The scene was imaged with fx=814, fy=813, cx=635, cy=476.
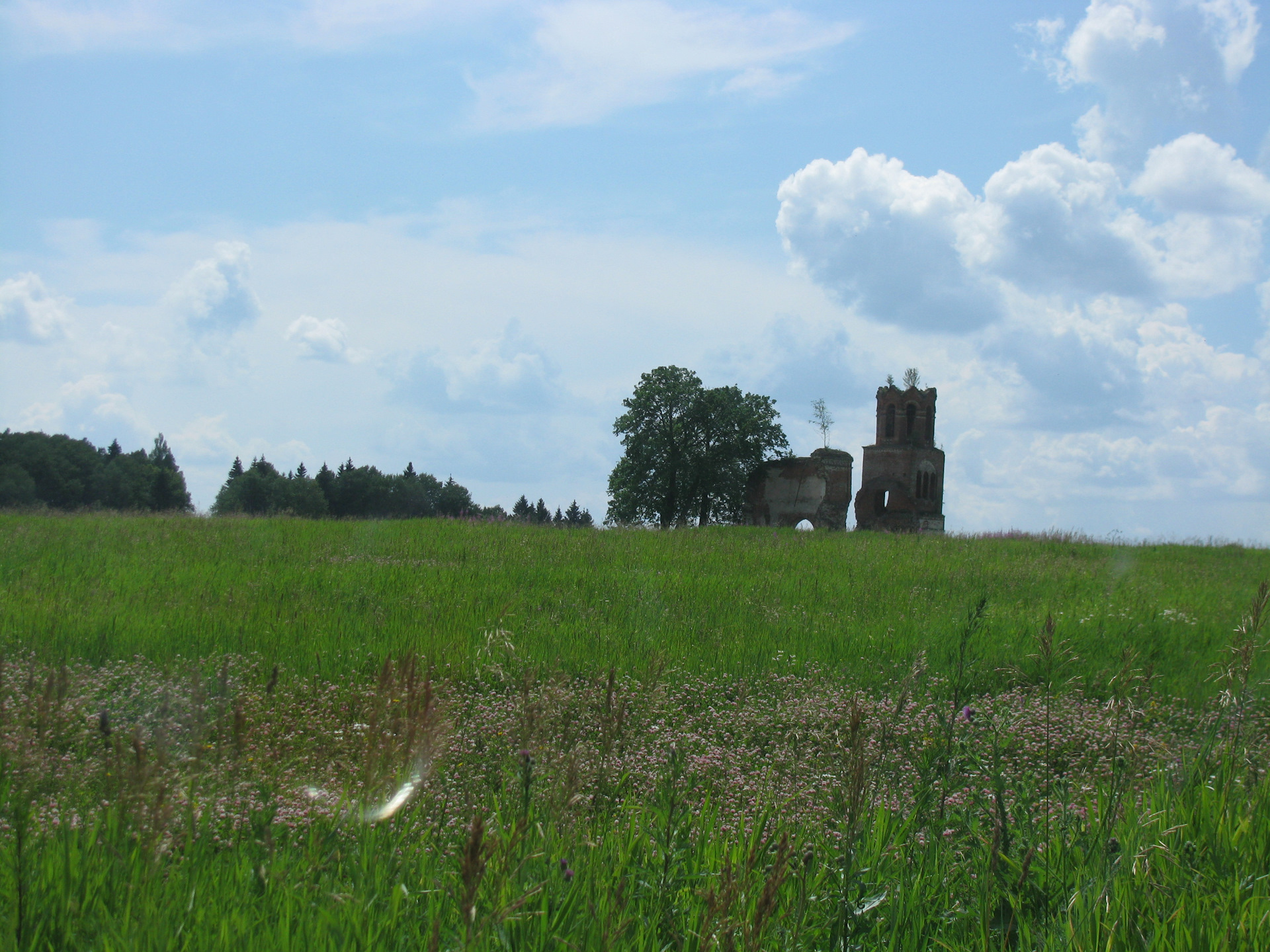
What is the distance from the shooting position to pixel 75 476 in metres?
68.4

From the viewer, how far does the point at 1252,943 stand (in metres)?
2.17

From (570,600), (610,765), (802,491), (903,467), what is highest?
(903,467)

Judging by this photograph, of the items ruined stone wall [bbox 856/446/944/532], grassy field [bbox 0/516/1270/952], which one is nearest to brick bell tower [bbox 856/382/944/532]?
ruined stone wall [bbox 856/446/944/532]

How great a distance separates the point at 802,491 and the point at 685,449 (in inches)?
238

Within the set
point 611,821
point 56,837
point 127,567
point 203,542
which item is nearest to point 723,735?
point 611,821

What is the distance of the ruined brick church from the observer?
3925 centimetres

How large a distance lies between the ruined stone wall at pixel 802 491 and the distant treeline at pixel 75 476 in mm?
41337

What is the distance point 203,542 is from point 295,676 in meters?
7.89

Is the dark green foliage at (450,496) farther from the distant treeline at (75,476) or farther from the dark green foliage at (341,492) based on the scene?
the distant treeline at (75,476)

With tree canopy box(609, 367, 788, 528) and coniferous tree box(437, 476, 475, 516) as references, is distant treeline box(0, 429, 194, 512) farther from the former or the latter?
tree canopy box(609, 367, 788, 528)

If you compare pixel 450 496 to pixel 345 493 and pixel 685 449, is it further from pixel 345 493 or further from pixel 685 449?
pixel 685 449

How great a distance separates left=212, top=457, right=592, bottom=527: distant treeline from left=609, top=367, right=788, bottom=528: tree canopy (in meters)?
32.9

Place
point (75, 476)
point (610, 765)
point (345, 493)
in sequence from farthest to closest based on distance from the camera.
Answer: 1. point (345, 493)
2. point (75, 476)
3. point (610, 765)

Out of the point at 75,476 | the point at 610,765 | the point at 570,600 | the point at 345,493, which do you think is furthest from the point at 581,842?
the point at 345,493
